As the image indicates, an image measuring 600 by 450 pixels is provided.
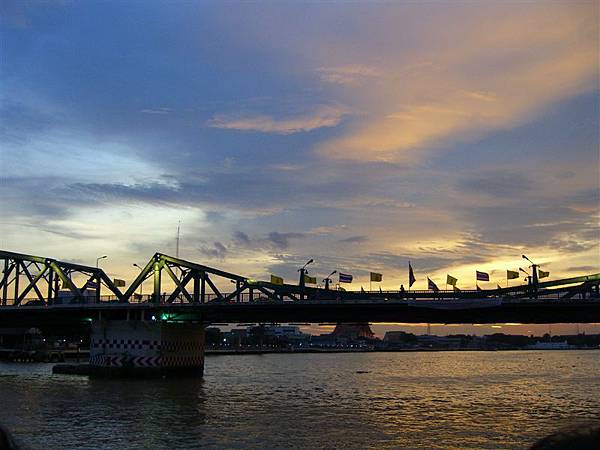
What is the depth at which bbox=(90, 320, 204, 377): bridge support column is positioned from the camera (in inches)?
3836

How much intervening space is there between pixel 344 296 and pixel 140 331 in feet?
97.8

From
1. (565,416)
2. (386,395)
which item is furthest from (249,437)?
(386,395)

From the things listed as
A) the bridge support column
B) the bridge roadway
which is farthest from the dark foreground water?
the bridge roadway

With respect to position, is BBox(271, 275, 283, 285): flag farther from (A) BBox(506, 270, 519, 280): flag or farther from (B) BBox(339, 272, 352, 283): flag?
(A) BBox(506, 270, 519, 280): flag

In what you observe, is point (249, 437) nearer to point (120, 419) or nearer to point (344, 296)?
point (120, 419)

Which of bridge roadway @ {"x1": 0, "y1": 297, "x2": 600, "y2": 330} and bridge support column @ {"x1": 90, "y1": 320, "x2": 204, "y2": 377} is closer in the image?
bridge roadway @ {"x1": 0, "y1": 297, "x2": 600, "y2": 330}

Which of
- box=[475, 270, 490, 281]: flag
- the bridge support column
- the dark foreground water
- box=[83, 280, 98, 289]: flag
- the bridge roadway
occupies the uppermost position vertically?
box=[83, 280, 98, 289]: flag

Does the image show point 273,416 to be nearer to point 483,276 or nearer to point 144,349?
point 483,276

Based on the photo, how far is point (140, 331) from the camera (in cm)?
9975

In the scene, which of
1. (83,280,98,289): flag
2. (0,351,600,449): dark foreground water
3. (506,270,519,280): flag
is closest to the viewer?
(0,351,600,449): dark foreground water

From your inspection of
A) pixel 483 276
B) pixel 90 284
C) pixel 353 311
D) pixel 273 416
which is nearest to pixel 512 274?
pixel 483 276

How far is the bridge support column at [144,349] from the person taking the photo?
3836 inches

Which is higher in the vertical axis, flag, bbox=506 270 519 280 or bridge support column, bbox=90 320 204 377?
flag, bbox=506 270 519 280

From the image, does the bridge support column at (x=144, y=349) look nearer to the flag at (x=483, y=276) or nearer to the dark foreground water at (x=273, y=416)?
the dark foreground water at (x=273, y=416)
